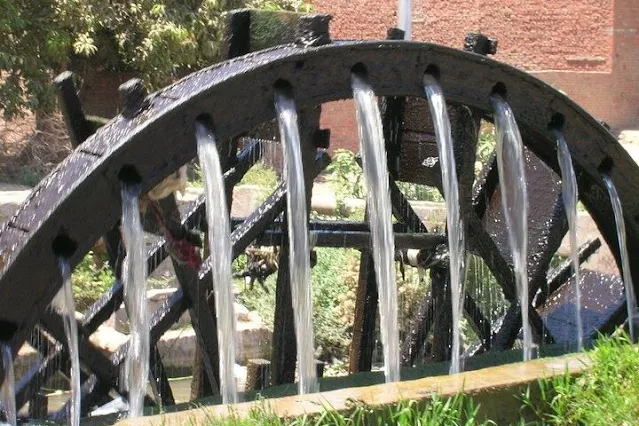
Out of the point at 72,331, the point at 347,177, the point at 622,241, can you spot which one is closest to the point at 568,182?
the point at 622,241

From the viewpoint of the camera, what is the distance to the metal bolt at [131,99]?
14.0 feet

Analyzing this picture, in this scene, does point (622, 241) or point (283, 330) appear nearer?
point (283, 330)

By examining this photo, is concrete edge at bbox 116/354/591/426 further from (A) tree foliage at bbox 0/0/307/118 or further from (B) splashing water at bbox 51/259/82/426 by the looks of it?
(A) tree foliage at bbox 0/0/307/118

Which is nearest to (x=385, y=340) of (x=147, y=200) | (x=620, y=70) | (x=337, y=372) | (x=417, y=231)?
(x=147, y=200)

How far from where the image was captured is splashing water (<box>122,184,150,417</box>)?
4.23 m

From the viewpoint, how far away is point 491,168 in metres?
6.56

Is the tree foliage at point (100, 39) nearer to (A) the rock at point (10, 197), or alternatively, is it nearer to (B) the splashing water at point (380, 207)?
(A) the rock at point (10, 197)

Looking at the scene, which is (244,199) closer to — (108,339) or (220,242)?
(108,339)

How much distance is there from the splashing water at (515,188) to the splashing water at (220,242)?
1513 mm

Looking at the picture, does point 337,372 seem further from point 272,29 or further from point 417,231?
point 272,29

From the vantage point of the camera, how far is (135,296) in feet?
14.5

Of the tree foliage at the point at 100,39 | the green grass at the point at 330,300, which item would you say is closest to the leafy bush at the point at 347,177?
the green grass at the point at 330,300

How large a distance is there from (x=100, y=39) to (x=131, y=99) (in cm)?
1043

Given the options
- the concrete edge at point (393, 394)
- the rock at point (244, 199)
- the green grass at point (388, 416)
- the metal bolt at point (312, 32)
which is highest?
the rock at point (244, 199)
